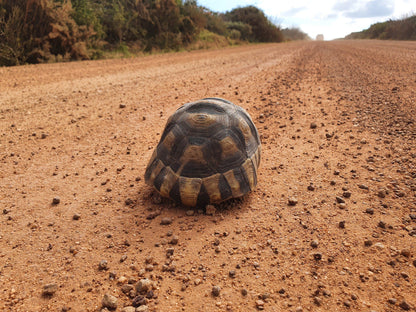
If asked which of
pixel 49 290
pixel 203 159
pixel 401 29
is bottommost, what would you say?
pixel 49 290

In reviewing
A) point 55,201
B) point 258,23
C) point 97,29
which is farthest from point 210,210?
point 258,23

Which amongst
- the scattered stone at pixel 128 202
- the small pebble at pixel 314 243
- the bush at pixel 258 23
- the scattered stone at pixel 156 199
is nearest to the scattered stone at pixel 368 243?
the small pebble at pixel 314 243

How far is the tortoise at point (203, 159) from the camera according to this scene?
2684 mm

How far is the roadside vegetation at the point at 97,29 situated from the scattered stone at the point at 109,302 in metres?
9.12

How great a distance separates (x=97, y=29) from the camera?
11586 mm

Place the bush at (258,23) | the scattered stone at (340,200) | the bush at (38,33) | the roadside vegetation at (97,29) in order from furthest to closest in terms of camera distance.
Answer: the bush at (258,23)
the roadside vegetation at (97,29)
the bush at (38,33)
the scattered stone at (340,200)

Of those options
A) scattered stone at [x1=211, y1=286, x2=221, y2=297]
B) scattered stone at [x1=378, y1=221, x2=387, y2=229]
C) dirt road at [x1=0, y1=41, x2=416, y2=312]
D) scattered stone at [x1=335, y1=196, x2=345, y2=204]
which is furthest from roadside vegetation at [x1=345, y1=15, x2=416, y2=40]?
scattered stone at [x1=211, y1=286, x2=221, y2=297]

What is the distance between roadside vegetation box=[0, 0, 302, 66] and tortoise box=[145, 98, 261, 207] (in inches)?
327

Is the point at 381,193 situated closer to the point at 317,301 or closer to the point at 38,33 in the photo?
the point at 317,301

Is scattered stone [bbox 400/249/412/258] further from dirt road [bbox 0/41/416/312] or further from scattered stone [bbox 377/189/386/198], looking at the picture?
scattered stone [bbox 377/189/386/198]

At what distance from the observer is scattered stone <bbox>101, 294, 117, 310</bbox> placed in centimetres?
193

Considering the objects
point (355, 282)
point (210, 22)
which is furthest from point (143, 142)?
point (210, 22)

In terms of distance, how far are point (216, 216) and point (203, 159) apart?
560 millimetres

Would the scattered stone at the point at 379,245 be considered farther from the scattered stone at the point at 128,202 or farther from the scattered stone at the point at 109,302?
the scattered stone at the point at 128,202
